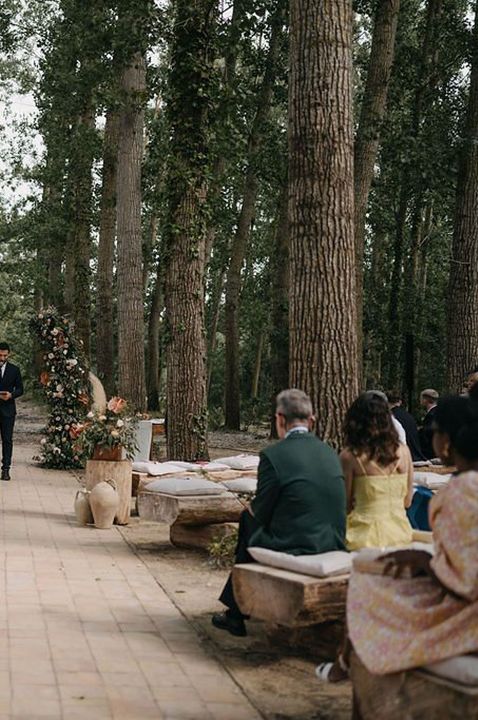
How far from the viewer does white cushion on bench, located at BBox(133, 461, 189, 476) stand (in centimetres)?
1312

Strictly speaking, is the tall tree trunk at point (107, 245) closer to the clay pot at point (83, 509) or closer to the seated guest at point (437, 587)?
the clay pot at point (83, 509)

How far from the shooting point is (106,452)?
1330cm

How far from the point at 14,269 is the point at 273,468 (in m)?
42.2

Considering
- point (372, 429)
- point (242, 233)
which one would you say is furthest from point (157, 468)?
point (242, 233)

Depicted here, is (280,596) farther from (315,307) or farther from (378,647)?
(315,307)

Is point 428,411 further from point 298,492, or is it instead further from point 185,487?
point 298,492

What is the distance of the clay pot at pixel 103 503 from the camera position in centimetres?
1259

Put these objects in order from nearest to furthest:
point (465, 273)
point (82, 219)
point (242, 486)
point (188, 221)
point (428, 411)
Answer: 1. point (242, 486)
2. point (428, 411)
3. point (188, 221)
4. point (465, 273)
5. point (82, 219)

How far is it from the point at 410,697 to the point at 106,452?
29.4 feet

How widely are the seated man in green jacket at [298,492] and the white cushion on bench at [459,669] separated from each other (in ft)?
7.83

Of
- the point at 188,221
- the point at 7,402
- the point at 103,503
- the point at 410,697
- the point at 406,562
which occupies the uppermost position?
the point at 188,221

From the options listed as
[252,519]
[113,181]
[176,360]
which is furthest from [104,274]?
[252,519]

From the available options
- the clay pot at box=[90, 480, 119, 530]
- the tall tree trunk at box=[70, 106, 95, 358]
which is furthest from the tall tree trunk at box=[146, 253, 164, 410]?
the clay pot at box=[90, 480, 119, 530]

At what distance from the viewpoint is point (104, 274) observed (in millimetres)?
26656
